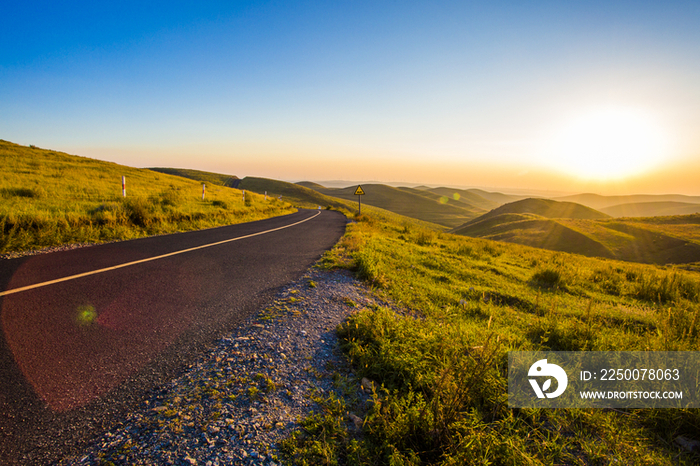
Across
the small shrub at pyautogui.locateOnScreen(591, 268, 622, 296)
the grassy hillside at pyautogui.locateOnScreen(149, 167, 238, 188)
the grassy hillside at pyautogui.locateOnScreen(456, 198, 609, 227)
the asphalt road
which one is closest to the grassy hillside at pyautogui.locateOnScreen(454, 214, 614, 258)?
the small shrub at pyautogui.locateOnScreen(591, 268, 622, 296)

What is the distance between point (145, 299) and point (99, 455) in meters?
3.07

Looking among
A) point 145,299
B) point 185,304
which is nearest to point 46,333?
point 145,299

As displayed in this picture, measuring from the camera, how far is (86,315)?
3.89 m

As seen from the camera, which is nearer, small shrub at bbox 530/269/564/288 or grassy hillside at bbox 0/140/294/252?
grassy hillside at bbox 0/140/294/252

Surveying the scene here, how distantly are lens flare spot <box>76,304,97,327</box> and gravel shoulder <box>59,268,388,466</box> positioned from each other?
Result: 1.84m

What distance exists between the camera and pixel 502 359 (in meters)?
3.49

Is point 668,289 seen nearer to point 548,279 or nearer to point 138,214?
point 548,279

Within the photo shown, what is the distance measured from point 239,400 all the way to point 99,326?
8.23ft

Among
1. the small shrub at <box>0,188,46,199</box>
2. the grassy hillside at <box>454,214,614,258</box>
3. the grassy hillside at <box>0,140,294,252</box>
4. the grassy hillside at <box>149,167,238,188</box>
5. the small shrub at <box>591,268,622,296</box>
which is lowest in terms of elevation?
the grassy hillside at <box>454,214,614,258</box>

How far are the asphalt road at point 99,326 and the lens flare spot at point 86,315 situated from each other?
0.5 inches

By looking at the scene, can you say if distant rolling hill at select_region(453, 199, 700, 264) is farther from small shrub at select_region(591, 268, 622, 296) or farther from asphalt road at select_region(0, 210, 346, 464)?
asphalt road at select_region(0, 210, 346, 464)

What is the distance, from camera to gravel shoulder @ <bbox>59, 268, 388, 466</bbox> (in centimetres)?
202

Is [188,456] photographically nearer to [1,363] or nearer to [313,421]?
[313,421]

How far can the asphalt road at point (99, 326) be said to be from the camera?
228 centimetres
